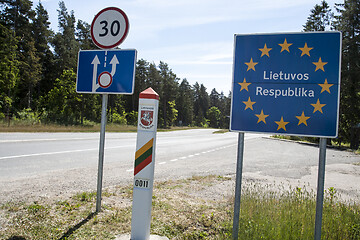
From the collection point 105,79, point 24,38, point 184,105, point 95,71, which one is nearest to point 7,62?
point 24,38

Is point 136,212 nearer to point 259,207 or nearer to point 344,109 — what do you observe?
point 259,207

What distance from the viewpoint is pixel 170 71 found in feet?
250

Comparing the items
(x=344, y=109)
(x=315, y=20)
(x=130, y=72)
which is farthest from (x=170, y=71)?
(x=130, y=72)

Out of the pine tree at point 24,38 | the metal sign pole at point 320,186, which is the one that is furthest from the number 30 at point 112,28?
the pine tree at point 24,38

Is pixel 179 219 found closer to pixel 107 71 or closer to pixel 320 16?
pixel 107 71

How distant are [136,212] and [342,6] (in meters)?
36.1

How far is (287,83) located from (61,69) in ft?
181

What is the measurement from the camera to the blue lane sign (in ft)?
12.8

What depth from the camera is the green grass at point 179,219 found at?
3.18 metres

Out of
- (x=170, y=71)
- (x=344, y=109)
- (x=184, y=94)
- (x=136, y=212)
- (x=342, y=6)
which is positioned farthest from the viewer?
(x=184, y=94)

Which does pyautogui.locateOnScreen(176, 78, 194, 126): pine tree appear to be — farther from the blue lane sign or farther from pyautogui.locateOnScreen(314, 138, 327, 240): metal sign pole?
pyautogui.locateOnScreen(314, 138, 327, 240): metal sign pole

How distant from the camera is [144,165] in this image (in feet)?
10.2

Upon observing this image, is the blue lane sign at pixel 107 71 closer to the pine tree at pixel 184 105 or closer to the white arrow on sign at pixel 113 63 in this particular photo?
the white arrow on sign at pixel 113 63

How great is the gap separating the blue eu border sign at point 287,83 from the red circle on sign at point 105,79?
198 centimetres
